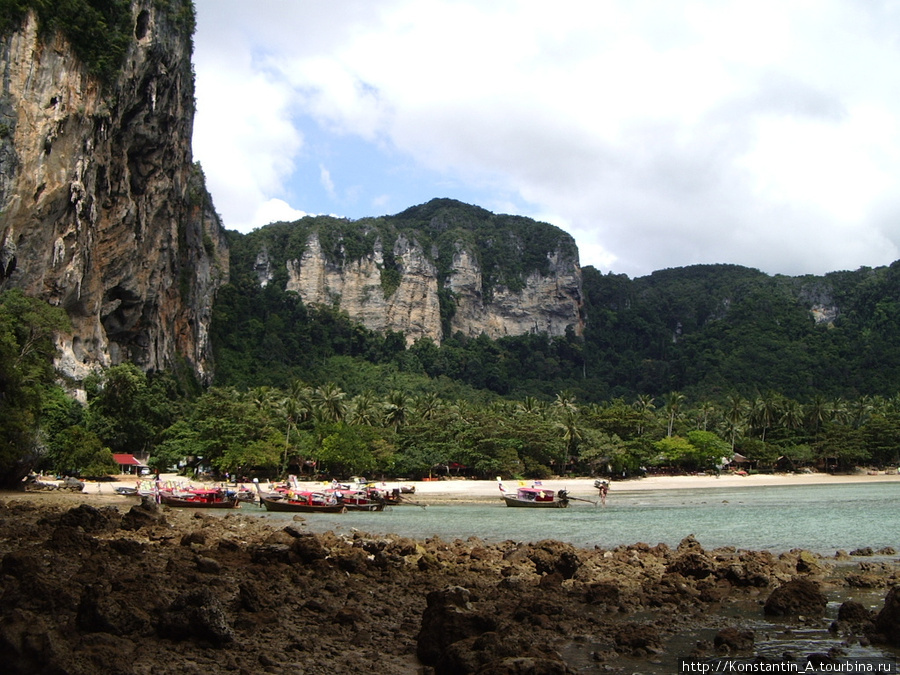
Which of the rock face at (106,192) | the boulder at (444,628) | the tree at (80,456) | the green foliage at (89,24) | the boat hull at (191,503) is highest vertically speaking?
the green foliage at (89,24)

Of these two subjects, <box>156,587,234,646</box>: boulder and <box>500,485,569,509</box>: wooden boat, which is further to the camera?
<box>500,485,569,509</box>: wooden boat

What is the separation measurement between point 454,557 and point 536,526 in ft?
39.5

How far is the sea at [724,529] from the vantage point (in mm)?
12102

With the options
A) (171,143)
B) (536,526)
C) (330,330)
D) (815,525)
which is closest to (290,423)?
(171,143)

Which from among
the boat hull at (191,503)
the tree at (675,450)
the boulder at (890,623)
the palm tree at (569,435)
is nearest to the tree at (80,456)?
the boat hull at (191,503)

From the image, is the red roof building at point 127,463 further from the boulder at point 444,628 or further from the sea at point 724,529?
the boulder at point 444,628

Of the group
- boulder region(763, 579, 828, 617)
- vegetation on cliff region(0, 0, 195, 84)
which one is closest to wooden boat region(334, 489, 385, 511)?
boulder region(763, 579, 828, 617)

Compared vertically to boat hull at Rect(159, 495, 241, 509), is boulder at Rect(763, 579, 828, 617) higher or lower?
higher

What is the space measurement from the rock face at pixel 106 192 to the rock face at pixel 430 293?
205 feet

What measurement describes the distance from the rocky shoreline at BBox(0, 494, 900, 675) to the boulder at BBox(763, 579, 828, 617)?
0.04m

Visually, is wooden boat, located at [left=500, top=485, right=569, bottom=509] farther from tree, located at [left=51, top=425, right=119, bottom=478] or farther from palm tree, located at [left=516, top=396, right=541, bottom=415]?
palm tree, located at [left=516, top=396, right=541, bottom=415]

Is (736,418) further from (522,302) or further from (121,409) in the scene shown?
(522,302)

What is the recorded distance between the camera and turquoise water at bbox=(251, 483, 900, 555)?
27.3 meters

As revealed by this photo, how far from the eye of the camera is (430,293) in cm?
16150
